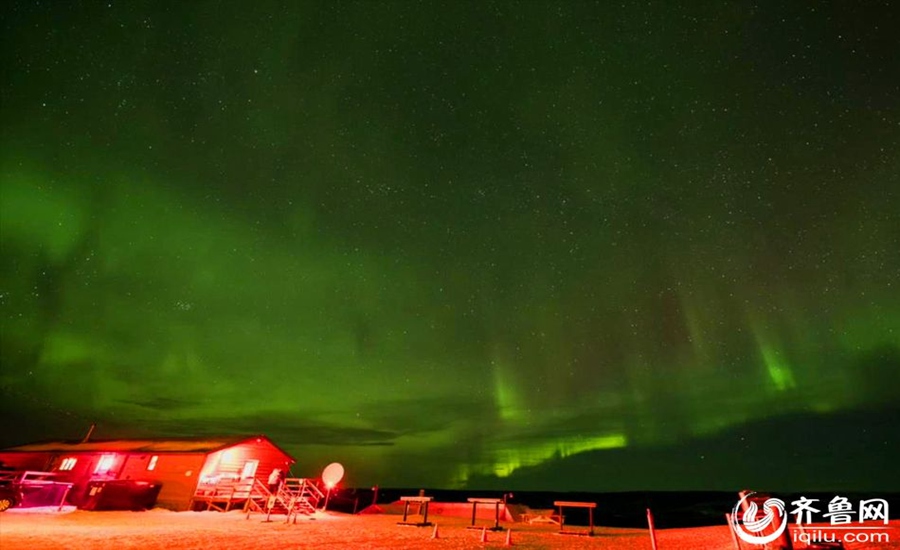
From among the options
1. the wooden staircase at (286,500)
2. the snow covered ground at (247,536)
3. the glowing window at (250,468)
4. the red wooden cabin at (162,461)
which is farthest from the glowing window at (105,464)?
the wooden staircase at (286,500)

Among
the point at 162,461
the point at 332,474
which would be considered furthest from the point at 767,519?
the point at 162,461

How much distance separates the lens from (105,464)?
32.4m

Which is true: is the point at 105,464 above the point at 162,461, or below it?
below

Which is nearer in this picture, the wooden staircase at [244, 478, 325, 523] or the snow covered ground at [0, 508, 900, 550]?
the snow covered ground at [0, 508, 900, 550]

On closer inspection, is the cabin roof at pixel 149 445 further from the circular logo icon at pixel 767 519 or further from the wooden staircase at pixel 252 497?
the circular logo icon at pixel 767 519

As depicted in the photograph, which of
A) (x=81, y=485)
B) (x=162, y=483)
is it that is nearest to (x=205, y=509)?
(x=162, y=483)

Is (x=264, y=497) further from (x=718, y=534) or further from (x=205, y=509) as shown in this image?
(x=718, y=534)

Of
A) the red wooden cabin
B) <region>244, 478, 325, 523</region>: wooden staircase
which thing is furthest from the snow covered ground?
the red wooden cabin

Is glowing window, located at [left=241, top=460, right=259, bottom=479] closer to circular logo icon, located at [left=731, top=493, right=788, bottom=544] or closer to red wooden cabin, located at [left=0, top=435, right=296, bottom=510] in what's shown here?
red wooden cabin, located at [left=0, top=435, right=296, bottom=510]

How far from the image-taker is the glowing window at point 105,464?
105ft

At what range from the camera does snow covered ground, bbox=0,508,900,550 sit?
14.9 metres

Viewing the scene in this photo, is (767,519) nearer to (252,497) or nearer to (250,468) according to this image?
(252,497)

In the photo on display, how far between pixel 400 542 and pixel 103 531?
10.7 meters

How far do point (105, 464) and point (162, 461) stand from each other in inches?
197
